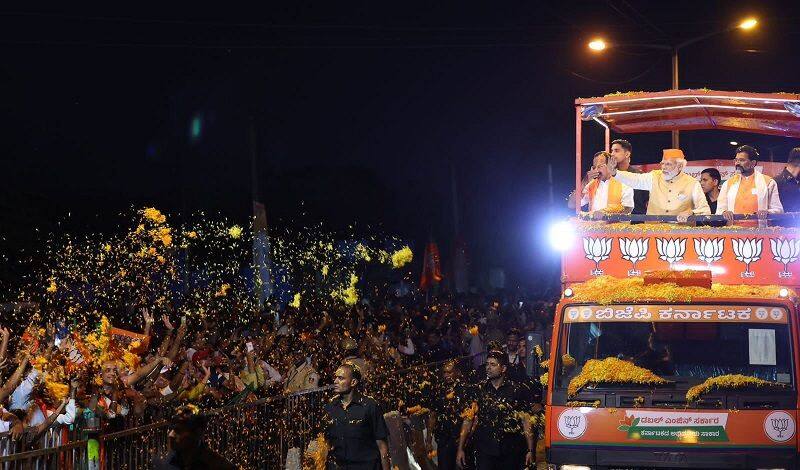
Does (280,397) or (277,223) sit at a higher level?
(277,223)

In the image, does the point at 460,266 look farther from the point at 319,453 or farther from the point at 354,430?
the point at 354,430

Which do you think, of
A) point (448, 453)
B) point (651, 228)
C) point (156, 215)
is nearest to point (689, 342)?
point (651, 228)

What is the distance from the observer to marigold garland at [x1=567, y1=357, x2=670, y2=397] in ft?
29.1

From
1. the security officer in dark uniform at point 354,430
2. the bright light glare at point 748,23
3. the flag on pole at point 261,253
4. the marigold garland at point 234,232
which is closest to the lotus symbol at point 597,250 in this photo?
the security officer in dark uniform at point 354,430

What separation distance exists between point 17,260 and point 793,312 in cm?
1543

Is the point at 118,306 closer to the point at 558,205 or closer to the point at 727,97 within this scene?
the point at 727,97

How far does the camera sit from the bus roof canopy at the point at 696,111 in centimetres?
1086

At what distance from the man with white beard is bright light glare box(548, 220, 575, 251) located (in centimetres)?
142

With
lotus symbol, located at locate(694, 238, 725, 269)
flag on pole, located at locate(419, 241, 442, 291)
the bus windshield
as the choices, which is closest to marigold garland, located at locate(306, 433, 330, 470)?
the bus windshield

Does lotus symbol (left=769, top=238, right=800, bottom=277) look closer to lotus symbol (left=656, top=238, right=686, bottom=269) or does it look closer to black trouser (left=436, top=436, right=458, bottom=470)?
lotus symbol (left=656, top=238, right=686, bottom=269)

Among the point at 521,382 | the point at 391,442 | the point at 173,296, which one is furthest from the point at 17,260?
the point at 521,382

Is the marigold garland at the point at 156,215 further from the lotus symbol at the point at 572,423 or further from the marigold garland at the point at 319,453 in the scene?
the lotus symbol at the point at 572,423

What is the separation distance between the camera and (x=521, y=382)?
1026 cm

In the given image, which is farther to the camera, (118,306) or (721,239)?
(118,306)
